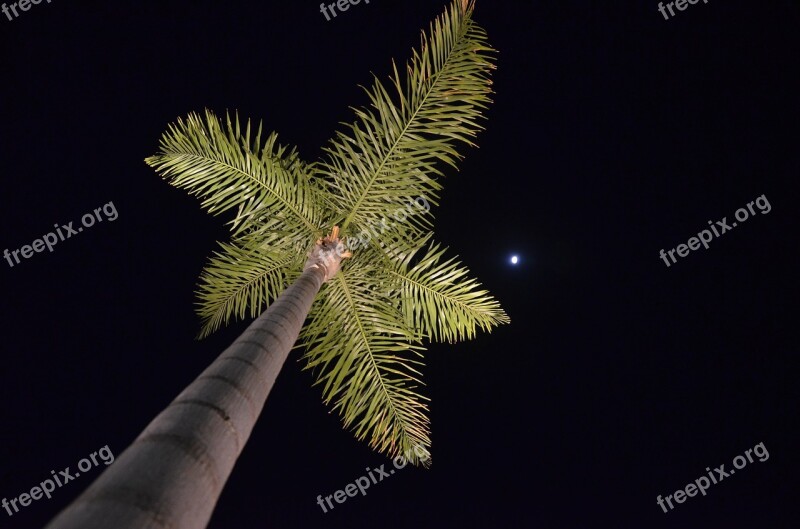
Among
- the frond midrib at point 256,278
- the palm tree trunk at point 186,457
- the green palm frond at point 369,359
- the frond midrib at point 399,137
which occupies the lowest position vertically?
the green palm frond at point 369,359

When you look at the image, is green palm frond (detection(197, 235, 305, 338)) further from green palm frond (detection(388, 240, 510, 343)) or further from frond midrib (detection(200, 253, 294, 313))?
green palm frond (detection(388, 240, 510, 343))

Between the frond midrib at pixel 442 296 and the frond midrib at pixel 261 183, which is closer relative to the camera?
the frond midrib at pixel 261 183

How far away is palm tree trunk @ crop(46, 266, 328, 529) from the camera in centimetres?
144

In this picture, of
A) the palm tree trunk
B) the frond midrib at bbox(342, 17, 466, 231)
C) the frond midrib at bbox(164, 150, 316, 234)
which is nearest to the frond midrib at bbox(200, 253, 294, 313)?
the frond midrib at bbox(164, 150, 316, 234)

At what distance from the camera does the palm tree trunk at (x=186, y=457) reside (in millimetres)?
1443

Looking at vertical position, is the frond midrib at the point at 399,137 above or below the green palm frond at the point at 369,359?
above

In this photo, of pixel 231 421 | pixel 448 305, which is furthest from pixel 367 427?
pixel 231 421

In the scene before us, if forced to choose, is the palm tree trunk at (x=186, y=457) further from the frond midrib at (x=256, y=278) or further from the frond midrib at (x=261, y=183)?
the frond midrib at (x=256, y=278)

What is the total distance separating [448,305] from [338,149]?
2503 mm

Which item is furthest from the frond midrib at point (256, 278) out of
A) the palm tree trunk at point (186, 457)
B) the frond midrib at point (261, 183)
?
the palm tree trunk at point (186, 457)

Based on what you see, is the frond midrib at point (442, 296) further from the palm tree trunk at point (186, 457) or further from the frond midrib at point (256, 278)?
the palm tree trunk at point (186, 457)

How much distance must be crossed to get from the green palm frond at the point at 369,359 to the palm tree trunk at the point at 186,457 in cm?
285

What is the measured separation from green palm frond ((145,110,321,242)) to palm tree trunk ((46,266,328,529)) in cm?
315

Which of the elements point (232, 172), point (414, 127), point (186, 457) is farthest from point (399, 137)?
point (186, 457)
